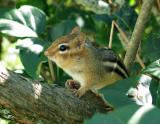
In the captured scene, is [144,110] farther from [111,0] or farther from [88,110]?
[111,0]

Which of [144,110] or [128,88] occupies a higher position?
[128,88]

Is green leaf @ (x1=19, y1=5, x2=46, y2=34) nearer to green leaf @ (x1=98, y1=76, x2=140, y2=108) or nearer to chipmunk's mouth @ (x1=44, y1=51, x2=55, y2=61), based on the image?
chipmunk's mouth @ (x1=44, y1=51, x2=55, y2=61)

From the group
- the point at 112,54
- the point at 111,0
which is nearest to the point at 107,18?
the point at 111,0

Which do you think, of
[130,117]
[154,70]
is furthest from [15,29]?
[130,117]

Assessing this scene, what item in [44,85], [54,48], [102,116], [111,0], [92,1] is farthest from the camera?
[111,0]

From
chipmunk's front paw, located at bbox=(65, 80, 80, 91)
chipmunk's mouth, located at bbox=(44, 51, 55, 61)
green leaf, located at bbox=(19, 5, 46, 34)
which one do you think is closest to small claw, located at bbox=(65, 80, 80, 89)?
chipmunk's front paw, located at bbox=(65, 80, 80, 91)

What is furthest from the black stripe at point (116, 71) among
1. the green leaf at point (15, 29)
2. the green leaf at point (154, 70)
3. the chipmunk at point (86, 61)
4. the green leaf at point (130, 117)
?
the green leaf at point (130, 117)
